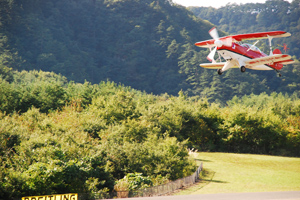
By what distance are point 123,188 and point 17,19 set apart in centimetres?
12650

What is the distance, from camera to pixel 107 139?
32250 mm

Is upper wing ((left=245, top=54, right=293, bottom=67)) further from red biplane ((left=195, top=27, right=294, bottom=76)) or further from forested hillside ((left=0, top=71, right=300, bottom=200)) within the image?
forested hillside ((left=0, top=71, right=300, bottom=200))

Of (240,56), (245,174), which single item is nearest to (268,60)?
(240,56)

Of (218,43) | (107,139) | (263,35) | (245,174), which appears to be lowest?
(245,174)

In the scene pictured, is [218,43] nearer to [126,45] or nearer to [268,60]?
[268,60]

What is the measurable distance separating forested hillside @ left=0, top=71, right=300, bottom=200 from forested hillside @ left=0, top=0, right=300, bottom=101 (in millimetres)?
41085

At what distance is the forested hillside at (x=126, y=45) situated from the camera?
367 feet

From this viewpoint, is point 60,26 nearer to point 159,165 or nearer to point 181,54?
point 181,54

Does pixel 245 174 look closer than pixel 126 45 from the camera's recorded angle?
Yes

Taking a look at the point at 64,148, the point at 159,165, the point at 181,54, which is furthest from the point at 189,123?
the point at 181,54

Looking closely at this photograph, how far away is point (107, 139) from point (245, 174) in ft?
57.0

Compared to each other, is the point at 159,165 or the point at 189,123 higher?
the point at 189,123

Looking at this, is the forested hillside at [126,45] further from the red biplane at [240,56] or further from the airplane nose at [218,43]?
the airplane nose at [218,43]

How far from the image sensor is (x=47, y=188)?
20.1m
